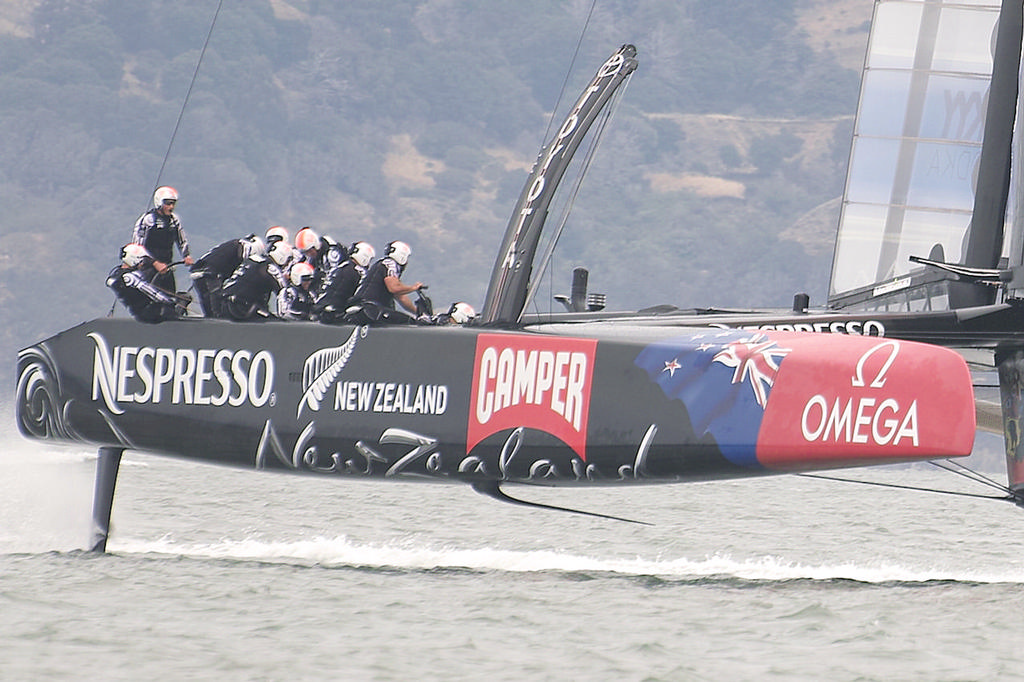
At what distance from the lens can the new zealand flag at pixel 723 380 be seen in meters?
6.04

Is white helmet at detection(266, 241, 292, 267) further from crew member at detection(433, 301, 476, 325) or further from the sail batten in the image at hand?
the sail batten

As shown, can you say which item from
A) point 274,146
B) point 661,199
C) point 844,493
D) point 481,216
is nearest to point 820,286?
point 661,199

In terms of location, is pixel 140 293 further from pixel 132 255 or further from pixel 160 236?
pixel 160 236

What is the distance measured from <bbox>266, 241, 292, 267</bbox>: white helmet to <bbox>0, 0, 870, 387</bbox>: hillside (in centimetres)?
4253

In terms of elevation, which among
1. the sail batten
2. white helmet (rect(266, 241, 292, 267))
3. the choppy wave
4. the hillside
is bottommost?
the choppy wave

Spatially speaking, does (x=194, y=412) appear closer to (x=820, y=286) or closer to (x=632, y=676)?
(x=632, y=676)

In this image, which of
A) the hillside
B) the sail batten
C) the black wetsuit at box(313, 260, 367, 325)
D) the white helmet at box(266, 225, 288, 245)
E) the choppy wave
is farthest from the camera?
the hillside

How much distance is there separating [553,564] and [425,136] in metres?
54.3

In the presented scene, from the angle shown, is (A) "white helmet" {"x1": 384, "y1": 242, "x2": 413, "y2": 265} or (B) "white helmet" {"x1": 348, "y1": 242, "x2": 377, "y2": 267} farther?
(B) "white helmet" {"x1": 348, "y1": 242, "x2": 377, "y2": 267}

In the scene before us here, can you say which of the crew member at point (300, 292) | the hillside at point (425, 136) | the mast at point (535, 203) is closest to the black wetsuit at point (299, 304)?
the crew member at point (300, 292)

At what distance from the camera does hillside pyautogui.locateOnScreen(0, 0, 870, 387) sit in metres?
54.4

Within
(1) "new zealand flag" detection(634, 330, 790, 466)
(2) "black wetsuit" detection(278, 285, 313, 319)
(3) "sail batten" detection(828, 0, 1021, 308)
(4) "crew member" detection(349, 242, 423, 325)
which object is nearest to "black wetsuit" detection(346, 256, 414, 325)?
(4) "crew member" detection(349, 242, 423, 325)

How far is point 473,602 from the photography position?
6.45m

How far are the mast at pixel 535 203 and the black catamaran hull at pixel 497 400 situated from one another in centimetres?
22
